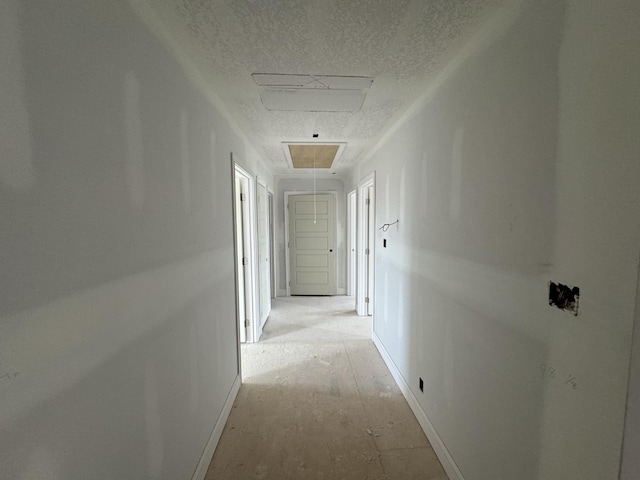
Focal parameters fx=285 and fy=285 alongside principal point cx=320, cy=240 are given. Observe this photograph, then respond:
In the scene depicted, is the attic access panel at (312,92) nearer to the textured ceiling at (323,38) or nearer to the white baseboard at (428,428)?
the textured ceiling at (323,38)

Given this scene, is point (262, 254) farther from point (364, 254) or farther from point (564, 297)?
point (564, 297)

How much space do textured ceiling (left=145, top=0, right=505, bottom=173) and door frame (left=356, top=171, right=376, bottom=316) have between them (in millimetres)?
1841

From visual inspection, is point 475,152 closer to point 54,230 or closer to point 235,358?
point 54,230

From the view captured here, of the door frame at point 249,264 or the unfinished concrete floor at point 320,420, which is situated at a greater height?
the door frame at point 249,264

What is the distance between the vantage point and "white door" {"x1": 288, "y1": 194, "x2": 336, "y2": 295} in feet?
17.3

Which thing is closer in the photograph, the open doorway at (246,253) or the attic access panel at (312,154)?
the open doorway at (246,253)

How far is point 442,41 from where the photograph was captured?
1.34 meters

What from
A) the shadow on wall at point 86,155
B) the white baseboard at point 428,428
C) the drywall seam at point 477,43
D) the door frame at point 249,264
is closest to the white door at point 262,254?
the door frame at point 249,264

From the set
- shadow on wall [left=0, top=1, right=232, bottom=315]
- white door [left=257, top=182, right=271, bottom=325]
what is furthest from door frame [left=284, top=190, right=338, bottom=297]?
shadow on wall [left=0, top=1, right=232, bottom=315]

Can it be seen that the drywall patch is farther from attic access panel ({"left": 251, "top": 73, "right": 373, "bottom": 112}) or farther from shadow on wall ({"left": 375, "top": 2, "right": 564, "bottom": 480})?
attic access panel ({"left": 251, "top": 73, "right": 373, "bottom": 112})

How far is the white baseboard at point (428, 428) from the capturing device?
61.0 inches

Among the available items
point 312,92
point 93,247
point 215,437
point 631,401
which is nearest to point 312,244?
point 312,92

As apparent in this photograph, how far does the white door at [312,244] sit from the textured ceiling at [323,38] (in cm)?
329

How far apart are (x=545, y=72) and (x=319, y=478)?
212cm
